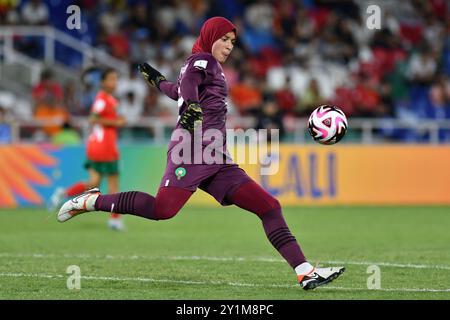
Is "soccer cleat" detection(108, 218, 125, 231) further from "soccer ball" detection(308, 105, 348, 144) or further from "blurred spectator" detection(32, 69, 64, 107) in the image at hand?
"blurred spectator" detection(32, 69, 64, 107)

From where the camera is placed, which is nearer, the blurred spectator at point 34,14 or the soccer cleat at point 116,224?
the soccer cleat at point 116,224

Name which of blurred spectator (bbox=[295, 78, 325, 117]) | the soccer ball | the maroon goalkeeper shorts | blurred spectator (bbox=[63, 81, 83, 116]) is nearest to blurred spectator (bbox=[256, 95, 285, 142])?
blurred spectator (bbox=[295, 78, 325, 117])

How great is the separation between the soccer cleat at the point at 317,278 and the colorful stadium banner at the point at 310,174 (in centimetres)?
1135

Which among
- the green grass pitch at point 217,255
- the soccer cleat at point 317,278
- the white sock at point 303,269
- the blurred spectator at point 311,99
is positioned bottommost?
the green grass pitch at point 217,255

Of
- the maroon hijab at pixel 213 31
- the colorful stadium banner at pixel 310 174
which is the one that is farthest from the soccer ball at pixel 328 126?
the colorful stadium banner at pixel 310 174

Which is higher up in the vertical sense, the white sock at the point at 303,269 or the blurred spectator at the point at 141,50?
the blurred spectator at the point at 141,50

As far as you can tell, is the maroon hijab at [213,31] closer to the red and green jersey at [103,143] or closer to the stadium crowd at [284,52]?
the red and green jersey at [103,143]

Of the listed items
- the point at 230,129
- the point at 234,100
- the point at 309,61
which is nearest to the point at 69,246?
the point at 230,129

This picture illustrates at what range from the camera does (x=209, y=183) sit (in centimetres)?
955

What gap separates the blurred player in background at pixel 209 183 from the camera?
9.12m

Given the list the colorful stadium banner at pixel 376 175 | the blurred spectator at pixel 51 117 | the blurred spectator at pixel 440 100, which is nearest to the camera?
the colorful stadium banner at pixel 376 175

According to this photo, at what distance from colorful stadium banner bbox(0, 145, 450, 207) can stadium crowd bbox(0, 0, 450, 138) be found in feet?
8.03

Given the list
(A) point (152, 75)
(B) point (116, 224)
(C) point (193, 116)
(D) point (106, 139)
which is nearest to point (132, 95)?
(D) point (106, 139)

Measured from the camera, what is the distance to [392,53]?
2658 centimetres
